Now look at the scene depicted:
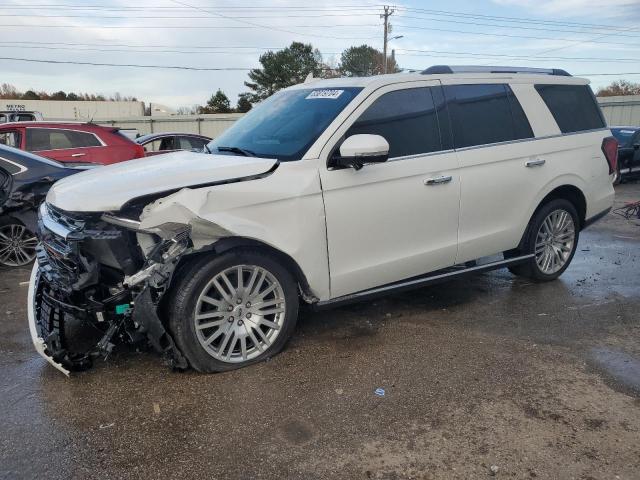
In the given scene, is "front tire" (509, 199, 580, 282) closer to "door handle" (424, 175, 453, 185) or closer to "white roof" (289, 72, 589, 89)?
"white roof" (289, 72, 589, 89)

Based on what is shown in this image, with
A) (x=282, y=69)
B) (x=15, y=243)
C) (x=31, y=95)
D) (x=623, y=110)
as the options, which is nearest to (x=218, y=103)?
(x=282, y=69)

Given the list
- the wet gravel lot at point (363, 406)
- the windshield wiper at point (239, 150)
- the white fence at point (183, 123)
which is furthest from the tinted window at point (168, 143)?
the white fence at point (183, 123)

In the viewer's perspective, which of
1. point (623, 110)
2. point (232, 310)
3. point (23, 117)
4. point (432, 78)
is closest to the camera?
point (232, 310)

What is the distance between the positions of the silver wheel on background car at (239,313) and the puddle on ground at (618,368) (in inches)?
87.1

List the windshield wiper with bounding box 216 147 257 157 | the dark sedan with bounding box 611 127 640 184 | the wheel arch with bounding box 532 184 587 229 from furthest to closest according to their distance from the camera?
the dark sedan with bounding box 611 127 640 184
the wheel arch with bounding box 532 184 587 229
the windshield wiper with bounding box 216 147 257 157

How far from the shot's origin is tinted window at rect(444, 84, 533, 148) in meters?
4.60

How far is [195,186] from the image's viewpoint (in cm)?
346

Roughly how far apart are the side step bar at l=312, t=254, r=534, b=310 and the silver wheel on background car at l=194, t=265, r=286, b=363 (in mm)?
355

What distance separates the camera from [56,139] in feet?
31.3

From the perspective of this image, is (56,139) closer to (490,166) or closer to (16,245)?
(16,245)

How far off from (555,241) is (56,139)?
26.9ft

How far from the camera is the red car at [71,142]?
9.38m

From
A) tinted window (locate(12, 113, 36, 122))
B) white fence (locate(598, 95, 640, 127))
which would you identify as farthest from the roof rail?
white fence (locate(598, 95, 640, 127))

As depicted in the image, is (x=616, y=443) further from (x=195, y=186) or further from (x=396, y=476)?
(x=195, y=186)
